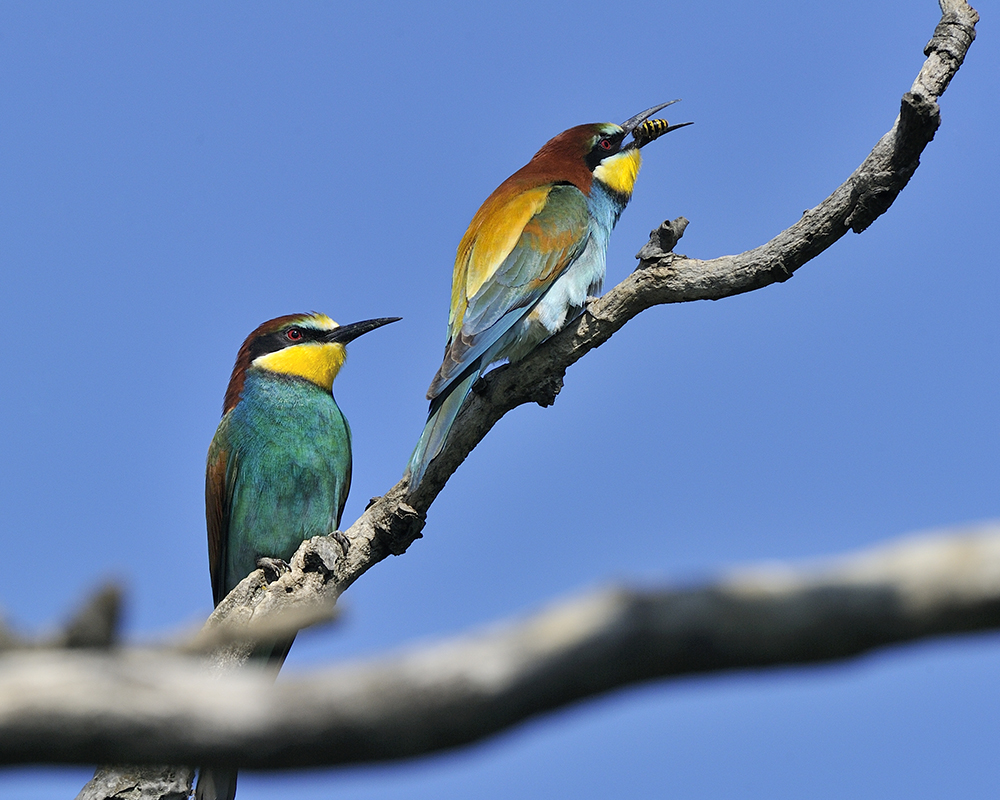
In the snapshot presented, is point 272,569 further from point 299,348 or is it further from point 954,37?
point 954,37

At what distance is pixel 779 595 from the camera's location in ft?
→ 3.28

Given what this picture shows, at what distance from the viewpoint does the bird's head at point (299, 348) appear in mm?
5594

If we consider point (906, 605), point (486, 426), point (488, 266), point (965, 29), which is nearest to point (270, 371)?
point (488, 266)

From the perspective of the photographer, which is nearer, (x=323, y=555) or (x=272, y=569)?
(x=323, y=555)

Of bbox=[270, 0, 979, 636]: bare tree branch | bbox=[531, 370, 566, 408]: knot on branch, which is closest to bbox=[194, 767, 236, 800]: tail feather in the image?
bbox=[270, 0, 979, 636]: bare tree branch

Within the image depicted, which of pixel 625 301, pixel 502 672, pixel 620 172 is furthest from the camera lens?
pixel 620 172

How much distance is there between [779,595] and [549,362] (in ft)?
9.42

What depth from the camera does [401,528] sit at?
3.78m

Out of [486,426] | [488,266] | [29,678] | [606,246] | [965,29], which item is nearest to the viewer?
[29,678]

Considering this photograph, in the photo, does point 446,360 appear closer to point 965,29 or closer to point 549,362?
point 549,362

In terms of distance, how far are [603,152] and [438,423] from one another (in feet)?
7.38

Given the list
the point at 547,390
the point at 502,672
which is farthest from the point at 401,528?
the point at 502,672

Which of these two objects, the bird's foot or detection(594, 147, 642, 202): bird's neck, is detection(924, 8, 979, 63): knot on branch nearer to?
detection(594, 147, 642, 202): bird's neck

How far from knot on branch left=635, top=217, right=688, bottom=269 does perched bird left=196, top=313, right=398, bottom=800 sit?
2306 millimetres
